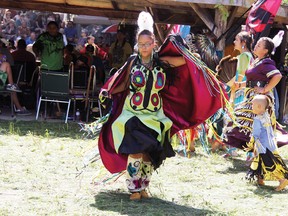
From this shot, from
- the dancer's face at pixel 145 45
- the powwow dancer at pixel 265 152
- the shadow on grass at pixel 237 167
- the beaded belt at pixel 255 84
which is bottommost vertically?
the shadow on grass at pixel 237 167

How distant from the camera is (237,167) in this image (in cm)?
641

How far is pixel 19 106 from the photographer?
955cm

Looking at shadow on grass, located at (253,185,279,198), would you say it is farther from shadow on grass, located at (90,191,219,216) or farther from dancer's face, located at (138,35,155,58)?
dancer's face, located at (138,35,155,58)

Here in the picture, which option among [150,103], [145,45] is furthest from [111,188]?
[145,45]

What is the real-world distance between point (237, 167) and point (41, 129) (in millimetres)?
3124

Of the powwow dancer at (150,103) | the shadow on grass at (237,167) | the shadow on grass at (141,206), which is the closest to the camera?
the shadow on grass at (141,206)

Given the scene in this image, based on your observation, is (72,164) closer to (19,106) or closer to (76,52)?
(19,106)

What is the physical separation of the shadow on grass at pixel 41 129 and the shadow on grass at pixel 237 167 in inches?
87.8

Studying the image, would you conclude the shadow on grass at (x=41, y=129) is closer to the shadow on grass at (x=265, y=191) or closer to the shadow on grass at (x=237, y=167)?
the shadow on grass at (x=237, y=167)

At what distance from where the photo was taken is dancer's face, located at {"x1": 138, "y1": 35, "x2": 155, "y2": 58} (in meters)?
4.60

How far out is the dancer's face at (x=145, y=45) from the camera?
181 inches

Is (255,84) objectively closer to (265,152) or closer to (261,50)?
(261,50)

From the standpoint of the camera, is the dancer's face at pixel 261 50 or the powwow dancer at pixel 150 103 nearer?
the powwow dancer at pixel 150 103

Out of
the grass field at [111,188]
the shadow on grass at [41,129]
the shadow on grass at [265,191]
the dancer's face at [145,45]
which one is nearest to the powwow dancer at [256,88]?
the grass field at [111,188]
